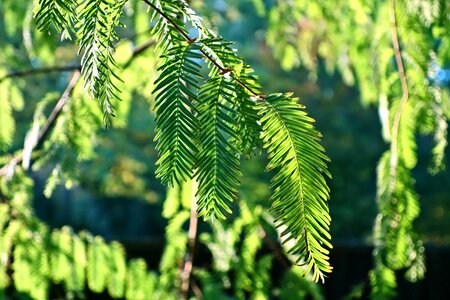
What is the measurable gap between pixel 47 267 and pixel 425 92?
3.57ft

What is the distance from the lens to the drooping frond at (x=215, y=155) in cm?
63

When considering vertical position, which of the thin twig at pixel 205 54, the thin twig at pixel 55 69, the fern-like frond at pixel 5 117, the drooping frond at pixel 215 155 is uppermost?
the thin twig at pixel 55 69

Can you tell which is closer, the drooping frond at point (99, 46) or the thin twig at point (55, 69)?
the drooping frond at point (99, 46)

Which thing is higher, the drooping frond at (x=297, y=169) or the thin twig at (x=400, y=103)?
the thin twig at (x=400, y=103)

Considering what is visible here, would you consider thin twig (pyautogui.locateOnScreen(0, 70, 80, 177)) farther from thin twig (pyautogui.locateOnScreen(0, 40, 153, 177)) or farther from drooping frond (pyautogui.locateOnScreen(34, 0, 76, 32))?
drooping frond (pyautogui.locateOnScreen(34, 0, 76, 32))

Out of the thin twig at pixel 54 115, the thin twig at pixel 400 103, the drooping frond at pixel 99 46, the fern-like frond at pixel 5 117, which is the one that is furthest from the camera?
the fern-like frond at pixel 5 117

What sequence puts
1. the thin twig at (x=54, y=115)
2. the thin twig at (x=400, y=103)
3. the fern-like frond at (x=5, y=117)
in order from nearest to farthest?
the thin twig at (x=400, y=103)
the thin twig at (x=54, y=115)
the fern-like frond at (x=5, y=117)

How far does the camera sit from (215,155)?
640 millimetres

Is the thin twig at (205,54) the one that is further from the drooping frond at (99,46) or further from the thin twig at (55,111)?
the thin twig at (55,111)

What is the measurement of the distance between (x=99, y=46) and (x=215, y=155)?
147mm

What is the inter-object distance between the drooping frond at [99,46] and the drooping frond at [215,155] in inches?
3.5

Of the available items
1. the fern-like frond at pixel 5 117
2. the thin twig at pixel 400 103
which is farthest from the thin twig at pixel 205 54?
the fern-like frond at pixel 5 117

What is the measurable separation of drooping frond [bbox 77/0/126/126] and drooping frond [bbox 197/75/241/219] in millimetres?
89

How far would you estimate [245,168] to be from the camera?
1016 cm
